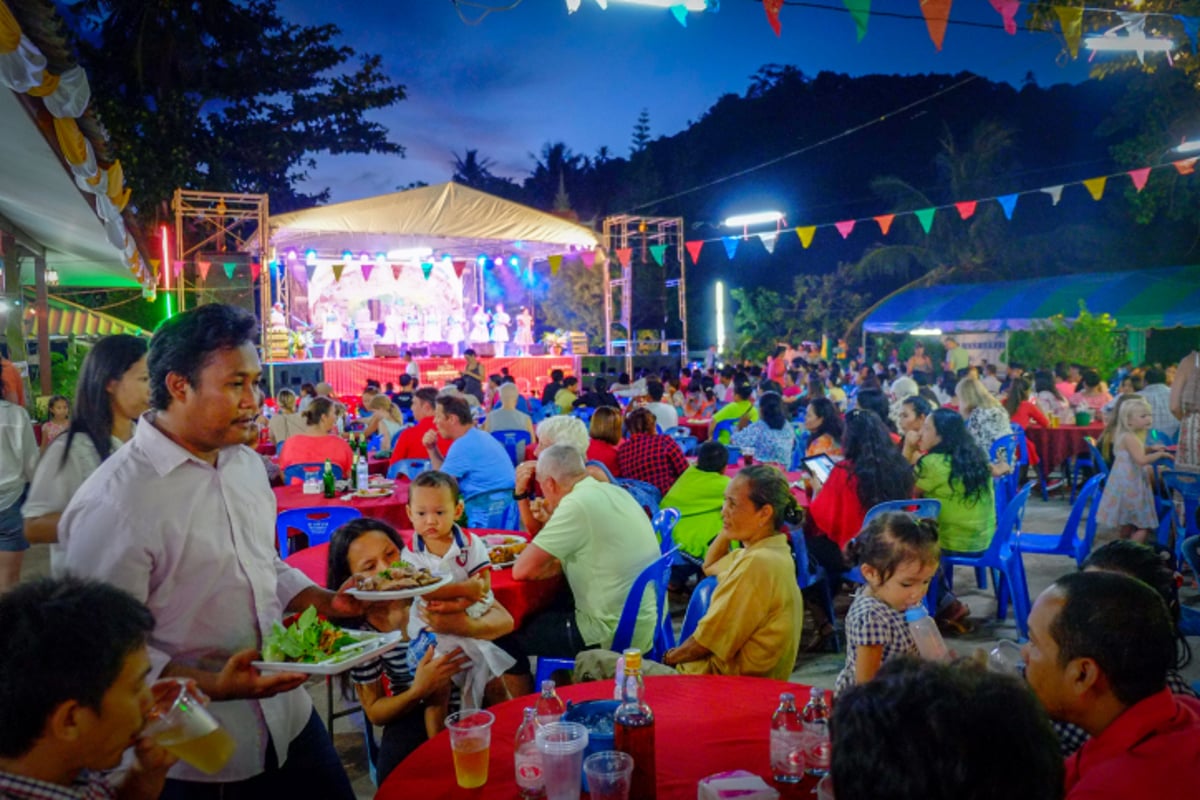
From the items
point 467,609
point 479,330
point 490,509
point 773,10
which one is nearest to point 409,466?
point 490,509

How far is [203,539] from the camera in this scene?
1684 mm

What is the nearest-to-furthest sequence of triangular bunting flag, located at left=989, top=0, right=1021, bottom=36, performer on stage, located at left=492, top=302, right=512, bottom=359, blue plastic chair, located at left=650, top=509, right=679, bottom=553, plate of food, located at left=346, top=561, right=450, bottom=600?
1. plate of food, located at left=346, top=561, right=450, bottom=600
2. blue plastic chair, located at left=650, top=509, right=679, bottom=553
3. triangular bunting flag, located at left=989, top=0, right=1021, bottom=36
4. performer on stage, located at left=492, top=302, right=512, bottom=359

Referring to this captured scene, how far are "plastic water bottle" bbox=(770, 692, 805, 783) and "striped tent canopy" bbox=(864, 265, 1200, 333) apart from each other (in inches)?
773

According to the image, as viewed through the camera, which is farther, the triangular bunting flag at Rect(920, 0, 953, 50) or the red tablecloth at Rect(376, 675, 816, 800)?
the triangular bunting flag at Rect(920, 0, 953, 50)

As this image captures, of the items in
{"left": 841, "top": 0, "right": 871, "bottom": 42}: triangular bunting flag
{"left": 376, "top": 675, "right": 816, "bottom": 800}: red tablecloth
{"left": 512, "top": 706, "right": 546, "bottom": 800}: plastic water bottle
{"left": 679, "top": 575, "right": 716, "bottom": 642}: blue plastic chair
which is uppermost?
{"left": 841, "top": 0, "right": 871, "bottom": 42}: triangular bunting flag

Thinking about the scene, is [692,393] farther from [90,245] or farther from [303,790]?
[303,790]

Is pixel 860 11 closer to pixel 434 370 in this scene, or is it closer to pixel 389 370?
pixel 389 370

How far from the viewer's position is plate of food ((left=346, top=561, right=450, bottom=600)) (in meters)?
2.09

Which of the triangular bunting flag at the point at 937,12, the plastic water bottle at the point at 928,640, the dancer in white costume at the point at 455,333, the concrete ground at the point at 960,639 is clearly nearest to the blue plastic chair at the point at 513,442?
the concrete ground at the point at 960,639

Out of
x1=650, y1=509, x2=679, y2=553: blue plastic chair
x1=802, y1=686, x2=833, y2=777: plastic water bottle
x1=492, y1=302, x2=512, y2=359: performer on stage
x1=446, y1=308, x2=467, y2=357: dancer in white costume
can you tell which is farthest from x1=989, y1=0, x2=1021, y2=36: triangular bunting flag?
x1=446, y1=308, x2=467, y2=357: dancer in white costume

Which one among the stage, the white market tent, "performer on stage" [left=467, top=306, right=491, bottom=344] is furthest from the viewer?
"performer on stage" [left=467, top=306, right=491, bottom=344]

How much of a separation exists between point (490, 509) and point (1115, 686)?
4141mm

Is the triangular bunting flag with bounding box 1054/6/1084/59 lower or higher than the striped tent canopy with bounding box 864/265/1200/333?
higher

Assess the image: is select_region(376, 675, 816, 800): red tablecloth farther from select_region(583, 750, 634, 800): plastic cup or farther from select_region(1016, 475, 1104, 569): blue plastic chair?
select_region(1016, 475, 1104, 569): blue plastic chair
